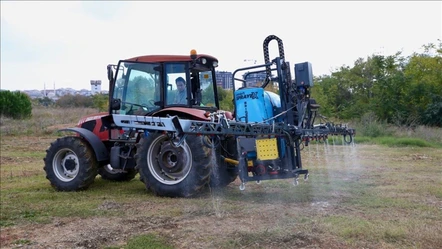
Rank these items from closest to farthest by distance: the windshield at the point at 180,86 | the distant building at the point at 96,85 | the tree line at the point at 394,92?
the windshield at the point at 180,86 < the tree line at the point at 394,92 < the distant building at the point at 96,85

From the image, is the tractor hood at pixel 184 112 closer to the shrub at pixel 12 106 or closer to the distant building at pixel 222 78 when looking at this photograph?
the distant building at pixel 222 78

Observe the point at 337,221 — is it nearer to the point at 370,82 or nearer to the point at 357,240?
the point at 357,240

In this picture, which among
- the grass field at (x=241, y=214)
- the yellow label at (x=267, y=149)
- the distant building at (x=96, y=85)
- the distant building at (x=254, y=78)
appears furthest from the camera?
the distant building at (x=96, y=85)

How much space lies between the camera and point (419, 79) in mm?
24109

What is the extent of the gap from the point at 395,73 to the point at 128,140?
68.0ft

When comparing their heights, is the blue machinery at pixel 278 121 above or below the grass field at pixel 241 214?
above

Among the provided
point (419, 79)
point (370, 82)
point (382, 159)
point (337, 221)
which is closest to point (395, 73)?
Answer: point (419, 79)

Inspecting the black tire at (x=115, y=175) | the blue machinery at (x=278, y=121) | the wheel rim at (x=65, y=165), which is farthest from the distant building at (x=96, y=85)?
the blue machinery at (x=278, y=121)

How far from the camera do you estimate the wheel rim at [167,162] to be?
21.6 feet

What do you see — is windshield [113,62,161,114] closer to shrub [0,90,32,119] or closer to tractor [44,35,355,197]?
tractor [44,35,355,197]

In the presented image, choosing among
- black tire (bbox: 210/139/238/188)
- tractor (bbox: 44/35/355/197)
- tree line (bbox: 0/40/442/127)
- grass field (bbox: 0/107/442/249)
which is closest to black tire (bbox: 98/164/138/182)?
grass field (bbox: 0/107/442/249)

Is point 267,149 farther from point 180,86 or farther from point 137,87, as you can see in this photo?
point 137,87

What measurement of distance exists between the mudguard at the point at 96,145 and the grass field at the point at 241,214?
58 centimetres

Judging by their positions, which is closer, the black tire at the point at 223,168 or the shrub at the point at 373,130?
the black tire at the point at 223,168
